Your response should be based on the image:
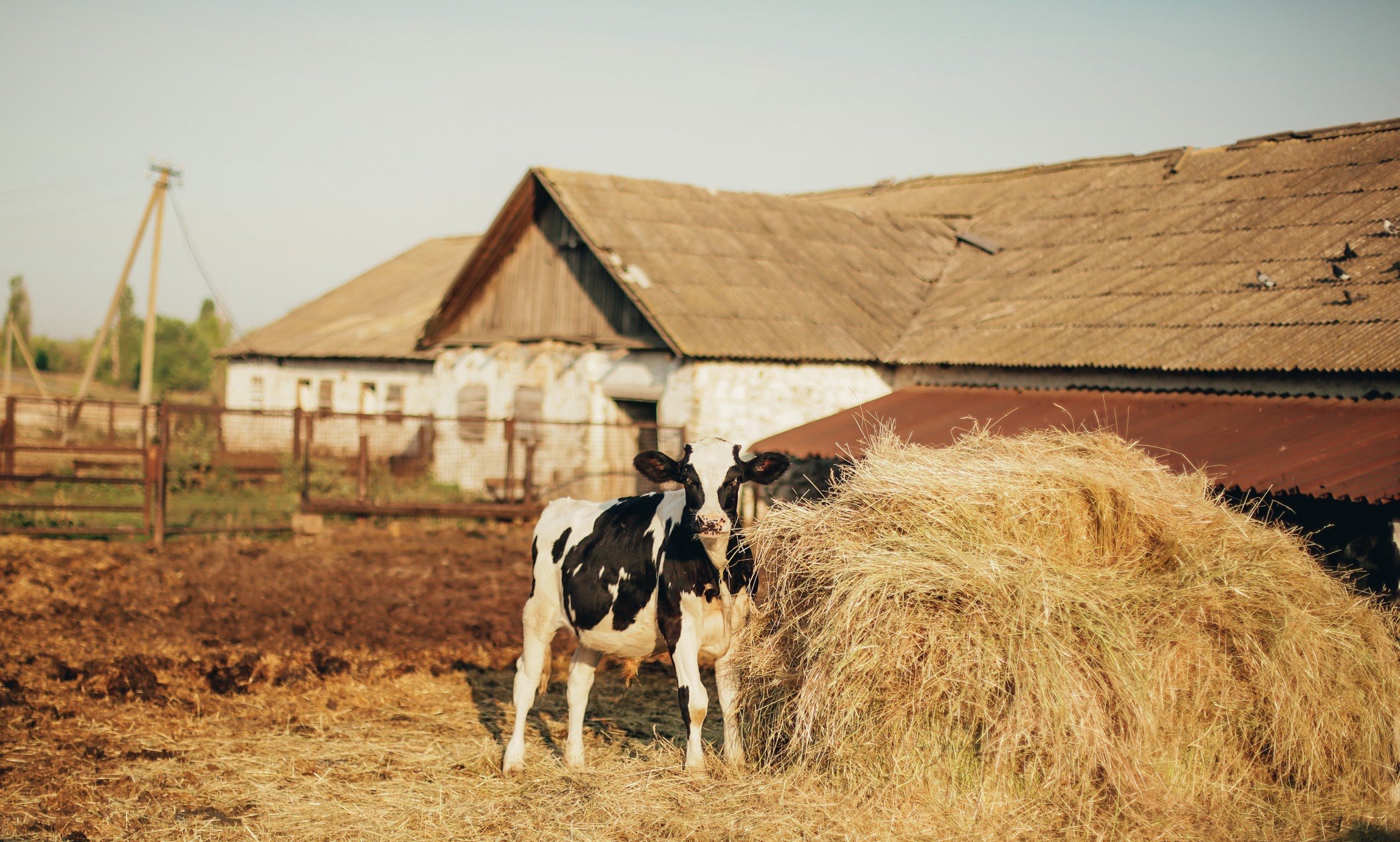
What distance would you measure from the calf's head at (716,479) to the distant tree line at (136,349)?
43.6 meters

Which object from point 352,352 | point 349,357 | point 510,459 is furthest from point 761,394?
point 349,357

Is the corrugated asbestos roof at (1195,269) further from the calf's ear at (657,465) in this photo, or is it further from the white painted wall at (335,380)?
the white painted wall at (335,380)

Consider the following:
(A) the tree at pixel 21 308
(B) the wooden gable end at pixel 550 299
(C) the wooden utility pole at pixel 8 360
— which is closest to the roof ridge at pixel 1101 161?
(B) the wooden gable end at pixel 550 299

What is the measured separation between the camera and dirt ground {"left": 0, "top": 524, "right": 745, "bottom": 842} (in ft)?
18.8

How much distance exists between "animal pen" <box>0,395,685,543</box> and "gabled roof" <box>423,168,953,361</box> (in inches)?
68.0

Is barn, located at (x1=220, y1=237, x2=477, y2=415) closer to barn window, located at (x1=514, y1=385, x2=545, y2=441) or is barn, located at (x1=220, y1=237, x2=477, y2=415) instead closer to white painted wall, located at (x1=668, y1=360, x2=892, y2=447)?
barn window, located at (x1=514, y1=385, x2=545, y2=441)

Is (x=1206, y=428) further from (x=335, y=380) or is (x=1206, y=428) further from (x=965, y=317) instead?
(x=335, y=380)

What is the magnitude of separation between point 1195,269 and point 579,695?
11232 millimetres

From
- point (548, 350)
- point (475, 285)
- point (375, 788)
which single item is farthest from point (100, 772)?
point (475, 285)

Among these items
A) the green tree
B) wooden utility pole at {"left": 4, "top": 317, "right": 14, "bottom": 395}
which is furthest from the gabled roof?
the green tree

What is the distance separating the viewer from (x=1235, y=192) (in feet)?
53.9

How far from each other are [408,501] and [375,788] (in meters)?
11.4

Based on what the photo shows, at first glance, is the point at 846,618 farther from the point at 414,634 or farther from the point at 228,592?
the point at 228,592

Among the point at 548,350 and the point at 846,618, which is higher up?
the point at 548,350
